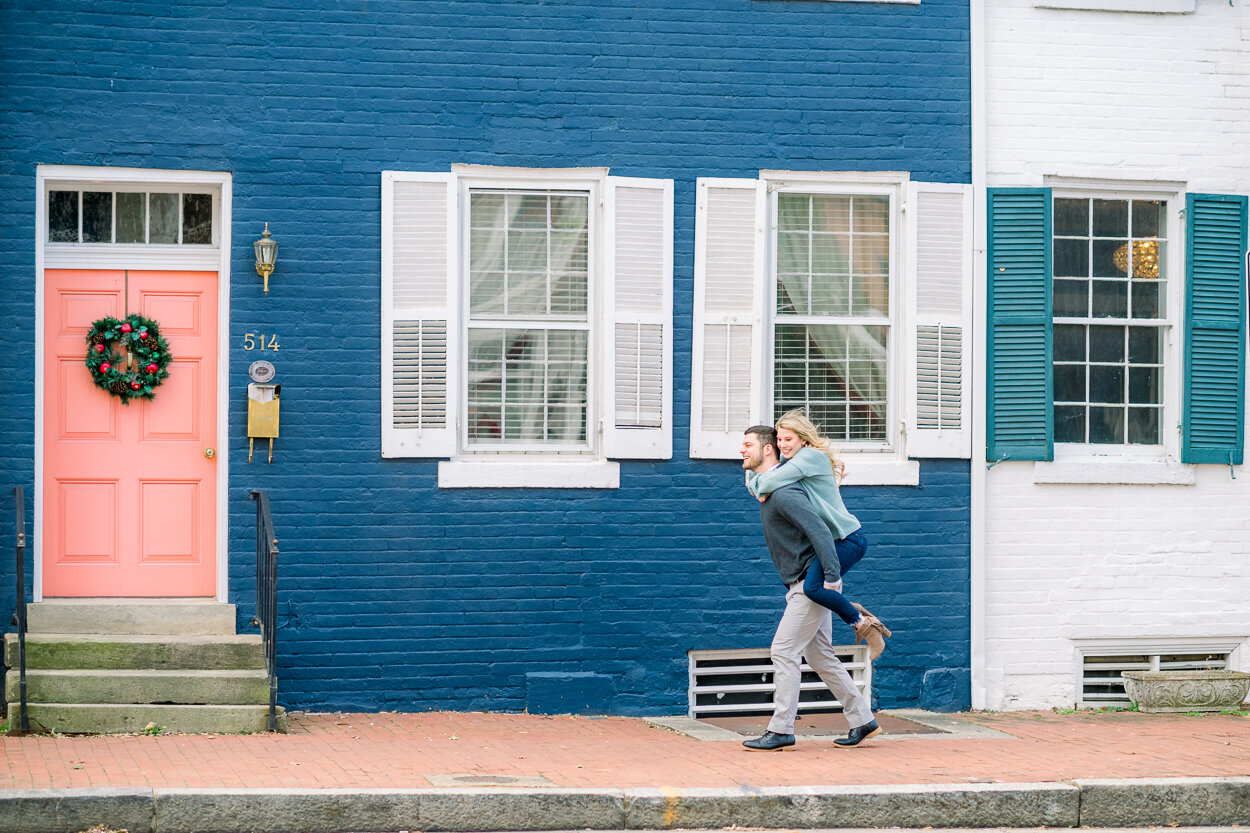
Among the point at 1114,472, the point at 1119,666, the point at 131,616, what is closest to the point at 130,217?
the point at 131,616

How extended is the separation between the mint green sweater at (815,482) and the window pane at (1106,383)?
9.29ft

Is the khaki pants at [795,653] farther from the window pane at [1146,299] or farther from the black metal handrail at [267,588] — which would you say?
the window pane at [1146,299]

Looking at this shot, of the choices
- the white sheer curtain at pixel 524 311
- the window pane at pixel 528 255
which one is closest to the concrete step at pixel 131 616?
the white sheer curtain at pixel 524 311

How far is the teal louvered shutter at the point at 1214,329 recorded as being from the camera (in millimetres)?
9711

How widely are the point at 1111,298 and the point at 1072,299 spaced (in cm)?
29

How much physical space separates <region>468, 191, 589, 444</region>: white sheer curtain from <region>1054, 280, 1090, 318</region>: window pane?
3.17 metres

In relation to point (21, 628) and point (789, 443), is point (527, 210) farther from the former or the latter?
point (21, 628)

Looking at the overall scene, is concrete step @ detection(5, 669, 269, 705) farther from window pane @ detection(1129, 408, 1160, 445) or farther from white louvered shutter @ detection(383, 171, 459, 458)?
window pane @ detection(1129, 408, 1160, 445)

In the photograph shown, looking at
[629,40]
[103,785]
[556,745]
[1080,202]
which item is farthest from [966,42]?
[103,785]

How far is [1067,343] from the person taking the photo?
32.0ft

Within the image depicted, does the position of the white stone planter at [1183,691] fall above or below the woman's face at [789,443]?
below

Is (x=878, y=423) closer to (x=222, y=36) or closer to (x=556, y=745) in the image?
(x=556, y=745)

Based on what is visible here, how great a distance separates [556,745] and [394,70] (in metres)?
4.18

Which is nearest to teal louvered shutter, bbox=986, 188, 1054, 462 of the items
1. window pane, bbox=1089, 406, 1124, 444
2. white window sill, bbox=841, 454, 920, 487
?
window pane, bbox=1089, 406, 1124, 444
